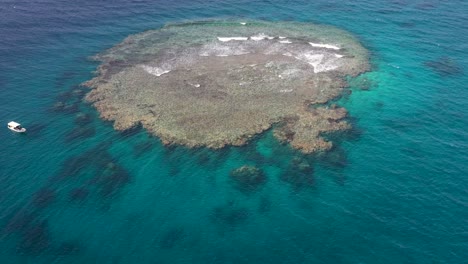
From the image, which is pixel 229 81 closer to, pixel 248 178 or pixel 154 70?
pixel 154 70

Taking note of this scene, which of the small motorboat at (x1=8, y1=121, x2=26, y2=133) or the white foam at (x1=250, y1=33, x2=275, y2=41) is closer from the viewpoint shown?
the small motorboat at (x1=8, y1=121, x2=26, y2=133)

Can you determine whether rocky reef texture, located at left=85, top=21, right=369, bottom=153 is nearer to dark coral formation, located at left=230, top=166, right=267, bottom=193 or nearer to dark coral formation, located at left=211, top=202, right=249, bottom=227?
dark coral formation, located at left=230, top=166, right=267, bottom=193

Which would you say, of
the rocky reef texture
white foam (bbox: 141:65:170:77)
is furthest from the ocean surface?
white foam (bbox: 141:65:170:77)

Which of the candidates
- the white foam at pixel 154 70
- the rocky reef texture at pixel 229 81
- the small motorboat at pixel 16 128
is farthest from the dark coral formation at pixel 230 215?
the white foam at pixel 154 70

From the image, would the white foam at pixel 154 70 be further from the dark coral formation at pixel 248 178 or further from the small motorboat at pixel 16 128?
the dark coral formation at pixel 248 178

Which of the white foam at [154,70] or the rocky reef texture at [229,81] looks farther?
the white foam at [154,70]

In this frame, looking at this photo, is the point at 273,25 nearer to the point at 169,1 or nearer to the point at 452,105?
the point at 169,1
